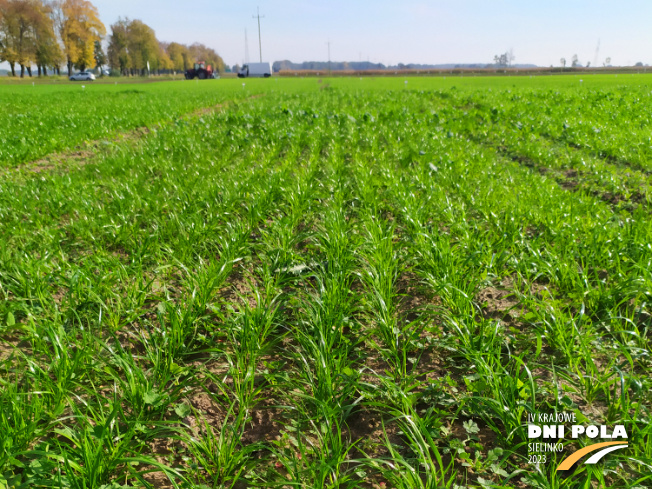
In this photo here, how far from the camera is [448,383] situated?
2182 millimetres

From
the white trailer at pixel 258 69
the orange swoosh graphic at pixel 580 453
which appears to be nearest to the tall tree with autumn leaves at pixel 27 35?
the white trailer at pixel 258 69

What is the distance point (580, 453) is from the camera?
5.74 ft

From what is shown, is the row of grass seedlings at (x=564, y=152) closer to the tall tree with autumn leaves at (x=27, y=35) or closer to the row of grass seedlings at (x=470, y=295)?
the row of grass seedlings at (x=470, y=295)

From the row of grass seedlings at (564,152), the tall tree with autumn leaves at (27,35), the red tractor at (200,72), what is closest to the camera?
the row of grass seedlings at (564,152)

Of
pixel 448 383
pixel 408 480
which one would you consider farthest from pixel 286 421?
pixel 448 383

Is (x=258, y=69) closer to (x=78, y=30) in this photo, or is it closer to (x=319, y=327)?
(x=78, y=30)

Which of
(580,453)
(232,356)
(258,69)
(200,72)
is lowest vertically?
(580,453)

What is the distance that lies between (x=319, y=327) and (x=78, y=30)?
85.2 m

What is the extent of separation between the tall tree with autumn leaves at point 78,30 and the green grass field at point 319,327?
256 ft

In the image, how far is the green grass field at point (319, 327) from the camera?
1763mm

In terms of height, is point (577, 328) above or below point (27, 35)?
below

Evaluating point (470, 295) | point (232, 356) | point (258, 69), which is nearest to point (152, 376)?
point (232, 356)

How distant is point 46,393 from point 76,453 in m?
0.51

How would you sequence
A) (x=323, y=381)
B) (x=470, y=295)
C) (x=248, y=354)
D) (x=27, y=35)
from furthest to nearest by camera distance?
(x=27, y=35) < (x=470, y=295) < (x=248, y=354) < (x=323, y=381)
